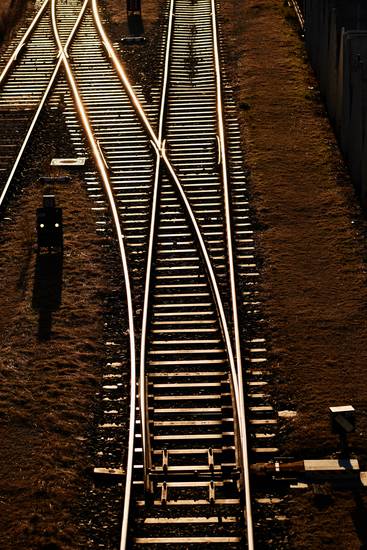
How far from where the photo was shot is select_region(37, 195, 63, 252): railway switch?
1823cm

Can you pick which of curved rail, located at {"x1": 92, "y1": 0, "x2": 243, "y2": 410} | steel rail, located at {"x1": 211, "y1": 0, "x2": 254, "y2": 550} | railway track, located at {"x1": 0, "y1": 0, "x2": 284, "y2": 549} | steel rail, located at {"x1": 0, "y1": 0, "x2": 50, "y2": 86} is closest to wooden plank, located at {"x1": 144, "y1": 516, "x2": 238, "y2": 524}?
railway track, located at {"x1": 0, "y1": 0, "x2": 284, "y2": 549}

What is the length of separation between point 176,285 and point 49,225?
266 cm

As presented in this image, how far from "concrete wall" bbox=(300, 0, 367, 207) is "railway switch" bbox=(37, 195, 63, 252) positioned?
5624 mm

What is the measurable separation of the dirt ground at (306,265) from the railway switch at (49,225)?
3.42m

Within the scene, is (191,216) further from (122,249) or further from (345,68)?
(345,68)

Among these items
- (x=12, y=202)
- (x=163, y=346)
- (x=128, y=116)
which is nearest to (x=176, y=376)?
(x=163, y=346)

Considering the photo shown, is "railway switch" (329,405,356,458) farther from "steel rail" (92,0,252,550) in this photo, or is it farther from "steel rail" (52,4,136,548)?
"steel rail" (52,4,136,548)

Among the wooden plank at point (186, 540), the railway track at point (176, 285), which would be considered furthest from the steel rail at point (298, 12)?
the wooden plank at point (186, 540)

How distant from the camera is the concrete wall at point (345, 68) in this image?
20.5 meters

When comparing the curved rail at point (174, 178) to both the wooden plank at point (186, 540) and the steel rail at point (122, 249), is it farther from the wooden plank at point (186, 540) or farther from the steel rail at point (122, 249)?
the wooden plank at point (186, 540)

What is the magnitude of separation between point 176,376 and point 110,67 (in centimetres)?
1669

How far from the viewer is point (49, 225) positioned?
18.3 metres

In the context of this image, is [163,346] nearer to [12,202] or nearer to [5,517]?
[5,517]

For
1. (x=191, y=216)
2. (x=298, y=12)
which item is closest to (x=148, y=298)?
(x=191, y=216)
